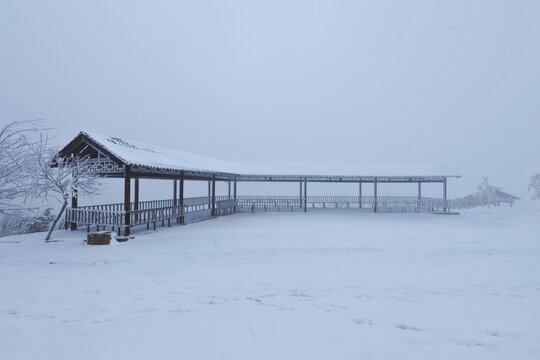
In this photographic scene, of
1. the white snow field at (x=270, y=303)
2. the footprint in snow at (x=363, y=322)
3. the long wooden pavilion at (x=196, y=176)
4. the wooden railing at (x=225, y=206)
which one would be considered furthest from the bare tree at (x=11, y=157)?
the wooden railing at (x=225, y=206)

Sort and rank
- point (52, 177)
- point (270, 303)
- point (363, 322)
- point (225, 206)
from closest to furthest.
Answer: point (363, 322) < point (270, 303) < point (52, 177) < point (225, 206)

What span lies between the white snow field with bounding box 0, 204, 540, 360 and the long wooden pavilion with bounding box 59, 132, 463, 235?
148 inches

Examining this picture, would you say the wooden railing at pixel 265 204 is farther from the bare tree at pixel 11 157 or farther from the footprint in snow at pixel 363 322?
the footprint in snow at pixel 363 322

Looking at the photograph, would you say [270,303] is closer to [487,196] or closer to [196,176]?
[196,176]

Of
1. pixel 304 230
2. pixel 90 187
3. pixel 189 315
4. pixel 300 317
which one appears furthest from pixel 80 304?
pixel 304 230

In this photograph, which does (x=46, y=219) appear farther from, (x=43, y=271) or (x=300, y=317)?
(x=300, y=317)

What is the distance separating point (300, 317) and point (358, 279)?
217 cm

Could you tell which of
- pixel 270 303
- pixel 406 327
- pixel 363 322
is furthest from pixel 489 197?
pixel 270 303

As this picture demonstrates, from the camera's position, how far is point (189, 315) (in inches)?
158

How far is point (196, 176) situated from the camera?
1795 cm

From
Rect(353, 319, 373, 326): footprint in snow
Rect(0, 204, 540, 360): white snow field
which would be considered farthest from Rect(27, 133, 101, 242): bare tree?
Rect(353, 319, 373, 326): footprint in snow

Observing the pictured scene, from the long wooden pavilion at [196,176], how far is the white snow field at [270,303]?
376 cm

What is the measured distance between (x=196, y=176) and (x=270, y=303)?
47.7ft

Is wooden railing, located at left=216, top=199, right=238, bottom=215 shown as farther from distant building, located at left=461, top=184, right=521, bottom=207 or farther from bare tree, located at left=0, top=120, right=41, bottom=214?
distant building, located at left=461, top=184, right=521, bottom=207
